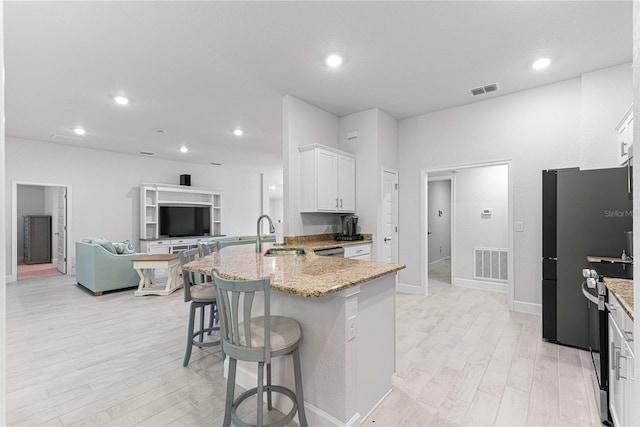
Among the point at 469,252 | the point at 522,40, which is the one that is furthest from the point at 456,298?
the point at 522,40

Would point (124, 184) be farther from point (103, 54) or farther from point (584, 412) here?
point (584, 412)

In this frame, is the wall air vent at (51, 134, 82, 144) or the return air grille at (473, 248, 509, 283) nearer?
the return air grille at (473, 248, 509, 283)

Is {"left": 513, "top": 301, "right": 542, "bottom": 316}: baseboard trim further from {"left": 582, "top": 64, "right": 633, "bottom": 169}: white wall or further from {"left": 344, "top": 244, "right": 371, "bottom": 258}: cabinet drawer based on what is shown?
{"left": 344, "top": 244, "right": 371, "bottom": 258}: cabinet drawer

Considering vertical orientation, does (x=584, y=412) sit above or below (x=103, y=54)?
A: below

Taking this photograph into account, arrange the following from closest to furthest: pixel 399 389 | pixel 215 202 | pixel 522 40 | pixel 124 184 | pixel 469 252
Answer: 1. pixel 399 389
2. pixel 522 40
3. pixel 469 252
4. pixel 124 184
5. pixel 215 202

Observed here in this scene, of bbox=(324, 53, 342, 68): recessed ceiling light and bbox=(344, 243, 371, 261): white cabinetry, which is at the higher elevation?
bbox=(324, 53, 342, 68): recessed ceiling light

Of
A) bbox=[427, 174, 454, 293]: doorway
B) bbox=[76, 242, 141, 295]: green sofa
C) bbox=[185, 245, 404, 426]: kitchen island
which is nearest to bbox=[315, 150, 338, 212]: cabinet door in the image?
bbox=[185, 245, 404, 426]: kitchen island

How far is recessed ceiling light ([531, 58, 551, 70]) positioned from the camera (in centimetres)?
317

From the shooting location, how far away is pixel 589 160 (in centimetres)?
345

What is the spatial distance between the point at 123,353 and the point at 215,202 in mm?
6499

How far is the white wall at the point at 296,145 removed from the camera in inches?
159

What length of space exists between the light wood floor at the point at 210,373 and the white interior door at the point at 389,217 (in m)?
1.04

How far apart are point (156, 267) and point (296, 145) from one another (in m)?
2.83

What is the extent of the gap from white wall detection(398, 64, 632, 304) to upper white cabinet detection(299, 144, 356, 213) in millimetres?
1334
